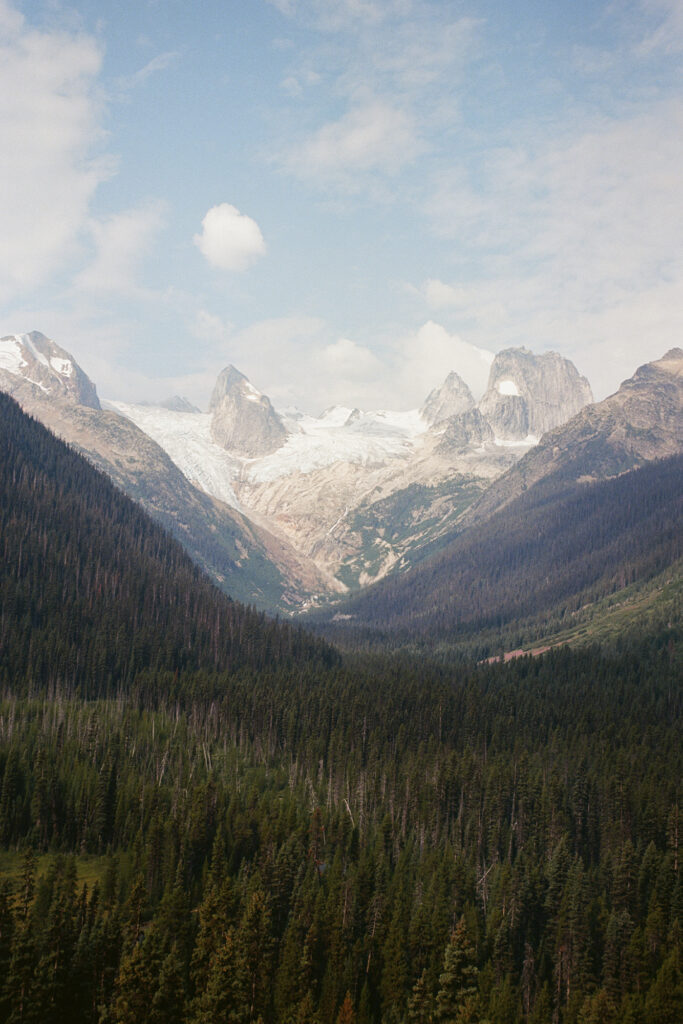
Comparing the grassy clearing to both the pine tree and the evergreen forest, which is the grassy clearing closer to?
the evergreen forest

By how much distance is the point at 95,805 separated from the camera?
104875 mm

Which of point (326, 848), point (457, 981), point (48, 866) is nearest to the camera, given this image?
point (457, 981)

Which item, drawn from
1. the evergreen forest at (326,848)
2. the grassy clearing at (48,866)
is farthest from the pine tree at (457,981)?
the grassy clearing at (48,866)

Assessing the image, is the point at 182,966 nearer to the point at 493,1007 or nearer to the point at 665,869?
the point at 493,1007

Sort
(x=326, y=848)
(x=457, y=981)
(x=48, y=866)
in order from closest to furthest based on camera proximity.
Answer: (x=457, y=981) < (x=48, y=866) < (x=326, y=848)

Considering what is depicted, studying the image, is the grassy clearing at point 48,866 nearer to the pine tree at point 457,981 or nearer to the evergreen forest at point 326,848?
the evergreen forest at point 326,848

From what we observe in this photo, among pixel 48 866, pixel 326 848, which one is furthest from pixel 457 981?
pixel 48 866

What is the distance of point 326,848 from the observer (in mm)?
102000

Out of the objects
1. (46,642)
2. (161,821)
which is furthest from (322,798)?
(46,642)

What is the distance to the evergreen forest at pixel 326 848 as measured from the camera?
69188 millimetres


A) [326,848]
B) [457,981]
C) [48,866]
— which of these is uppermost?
[48,866]

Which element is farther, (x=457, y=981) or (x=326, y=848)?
(x=326, y=848)

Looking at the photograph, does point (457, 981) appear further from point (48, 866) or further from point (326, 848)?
point (48, 866)

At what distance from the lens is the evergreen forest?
69.2 meters
